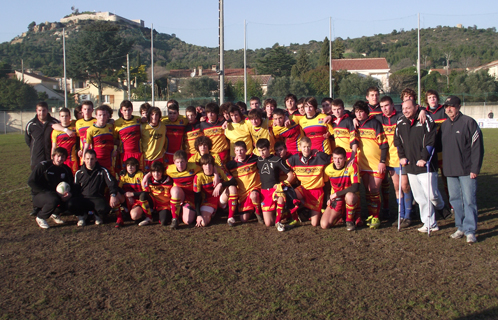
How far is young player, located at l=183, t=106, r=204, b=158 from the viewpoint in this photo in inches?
275

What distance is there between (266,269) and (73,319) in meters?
1.84

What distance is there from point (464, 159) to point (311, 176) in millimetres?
1979

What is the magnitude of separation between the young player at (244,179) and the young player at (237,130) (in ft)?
0.79

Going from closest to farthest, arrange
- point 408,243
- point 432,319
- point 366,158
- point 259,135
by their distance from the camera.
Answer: point 432,319 → point 408,243 → point 366,158 → point 259,135

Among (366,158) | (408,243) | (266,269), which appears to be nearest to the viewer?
(266,269)

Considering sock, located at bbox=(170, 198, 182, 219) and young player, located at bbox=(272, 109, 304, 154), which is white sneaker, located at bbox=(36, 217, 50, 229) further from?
young player, located at bbox=(272, 109, 304, 154)

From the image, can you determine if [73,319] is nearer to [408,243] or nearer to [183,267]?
[183,267]

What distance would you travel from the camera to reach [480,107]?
32875mm

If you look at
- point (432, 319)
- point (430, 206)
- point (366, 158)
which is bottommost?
point (432, 319)

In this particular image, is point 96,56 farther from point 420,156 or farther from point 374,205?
point 420,156

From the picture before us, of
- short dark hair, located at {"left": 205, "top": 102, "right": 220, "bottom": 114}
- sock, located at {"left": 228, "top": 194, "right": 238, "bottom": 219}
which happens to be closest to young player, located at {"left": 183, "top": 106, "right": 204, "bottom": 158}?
short dark hair, located at {"left": 205, "top": 102, "right": 220, "bottom": 114}

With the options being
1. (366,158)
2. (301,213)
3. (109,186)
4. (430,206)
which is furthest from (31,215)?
(430,206)

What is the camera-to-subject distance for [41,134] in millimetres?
6945

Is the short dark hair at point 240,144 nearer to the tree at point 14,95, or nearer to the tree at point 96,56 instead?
the tree at point 14,95
